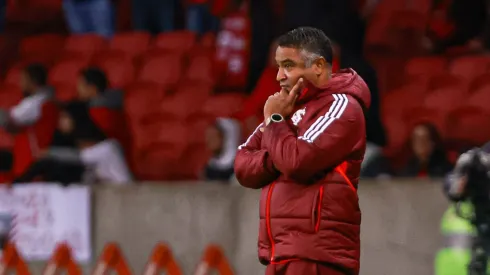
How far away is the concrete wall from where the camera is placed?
8.91 metres

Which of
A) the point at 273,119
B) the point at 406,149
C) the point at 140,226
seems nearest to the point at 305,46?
the point at 273,119

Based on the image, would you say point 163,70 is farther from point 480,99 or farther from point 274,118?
point 274,118

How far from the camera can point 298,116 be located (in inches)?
220

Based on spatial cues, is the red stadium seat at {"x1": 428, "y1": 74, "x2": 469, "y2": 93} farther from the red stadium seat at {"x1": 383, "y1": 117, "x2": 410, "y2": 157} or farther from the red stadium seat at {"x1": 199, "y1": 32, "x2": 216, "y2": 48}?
the red stadium seat at {"x1": 199, "y1": 32, "x2": 216, "y2": 48}

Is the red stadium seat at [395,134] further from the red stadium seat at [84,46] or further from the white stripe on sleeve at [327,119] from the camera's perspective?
the white stripe on sleeve at [327,119]

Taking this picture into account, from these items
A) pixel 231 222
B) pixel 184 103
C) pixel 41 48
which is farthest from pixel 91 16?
pixel 231 222

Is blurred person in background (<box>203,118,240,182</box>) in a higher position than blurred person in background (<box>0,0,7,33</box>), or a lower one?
higher

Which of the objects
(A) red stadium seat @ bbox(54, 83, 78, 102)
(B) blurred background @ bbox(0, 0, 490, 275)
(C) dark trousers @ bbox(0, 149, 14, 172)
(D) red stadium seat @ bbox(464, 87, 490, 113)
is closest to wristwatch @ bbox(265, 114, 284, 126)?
(B) blurred background @ bbox(0, 0, 490, 275)

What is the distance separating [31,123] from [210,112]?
1.90 metres

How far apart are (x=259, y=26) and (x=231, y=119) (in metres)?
1.60

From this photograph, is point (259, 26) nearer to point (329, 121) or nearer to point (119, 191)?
point (119, 191)

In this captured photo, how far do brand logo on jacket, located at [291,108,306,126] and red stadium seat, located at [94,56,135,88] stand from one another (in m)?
8.78

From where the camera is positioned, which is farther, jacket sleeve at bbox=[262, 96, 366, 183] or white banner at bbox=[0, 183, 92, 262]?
white banner at bbox=[0, 183, 92, 262]

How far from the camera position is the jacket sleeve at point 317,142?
5.36m
